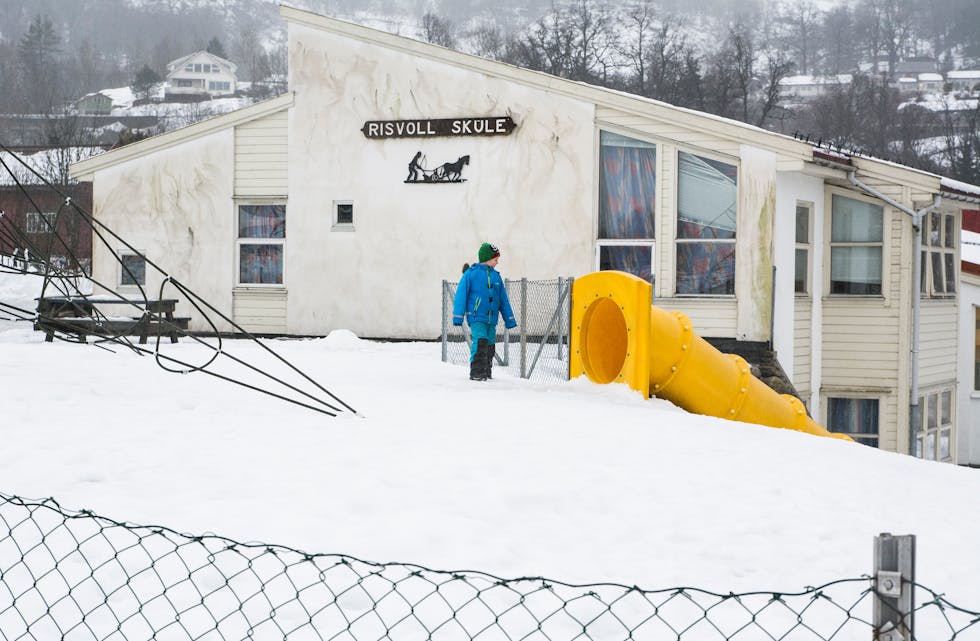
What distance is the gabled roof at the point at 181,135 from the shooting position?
827 inches

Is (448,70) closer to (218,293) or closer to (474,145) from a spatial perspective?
(474,145)

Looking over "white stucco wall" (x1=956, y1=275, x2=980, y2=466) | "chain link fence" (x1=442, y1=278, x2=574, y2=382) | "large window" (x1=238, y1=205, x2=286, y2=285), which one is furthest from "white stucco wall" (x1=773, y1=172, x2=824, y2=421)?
"large window" (x1=238, y1=205, x2=286, y2=285)

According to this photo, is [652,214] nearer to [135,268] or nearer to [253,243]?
[253,243]

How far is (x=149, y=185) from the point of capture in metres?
21.8

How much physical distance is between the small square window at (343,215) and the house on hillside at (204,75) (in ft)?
488

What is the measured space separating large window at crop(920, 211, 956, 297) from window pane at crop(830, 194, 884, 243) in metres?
1.07

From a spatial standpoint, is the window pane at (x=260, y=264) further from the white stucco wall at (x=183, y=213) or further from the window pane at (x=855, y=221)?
the window pane at (x=855, y=221)

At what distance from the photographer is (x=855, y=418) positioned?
1967cm

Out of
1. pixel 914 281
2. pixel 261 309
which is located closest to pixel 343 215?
pixel 261 309

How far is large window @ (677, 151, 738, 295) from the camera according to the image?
59.2 feet

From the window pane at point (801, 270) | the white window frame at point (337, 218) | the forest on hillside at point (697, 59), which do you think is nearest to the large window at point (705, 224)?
the window pane at point (801, 270)

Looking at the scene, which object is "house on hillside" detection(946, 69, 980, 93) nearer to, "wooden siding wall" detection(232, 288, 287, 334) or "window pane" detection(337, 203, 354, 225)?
"window pane" detection(337, 203, 354, 225)

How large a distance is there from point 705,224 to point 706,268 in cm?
70

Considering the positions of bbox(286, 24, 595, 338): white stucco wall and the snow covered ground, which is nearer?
the snow covered ground
